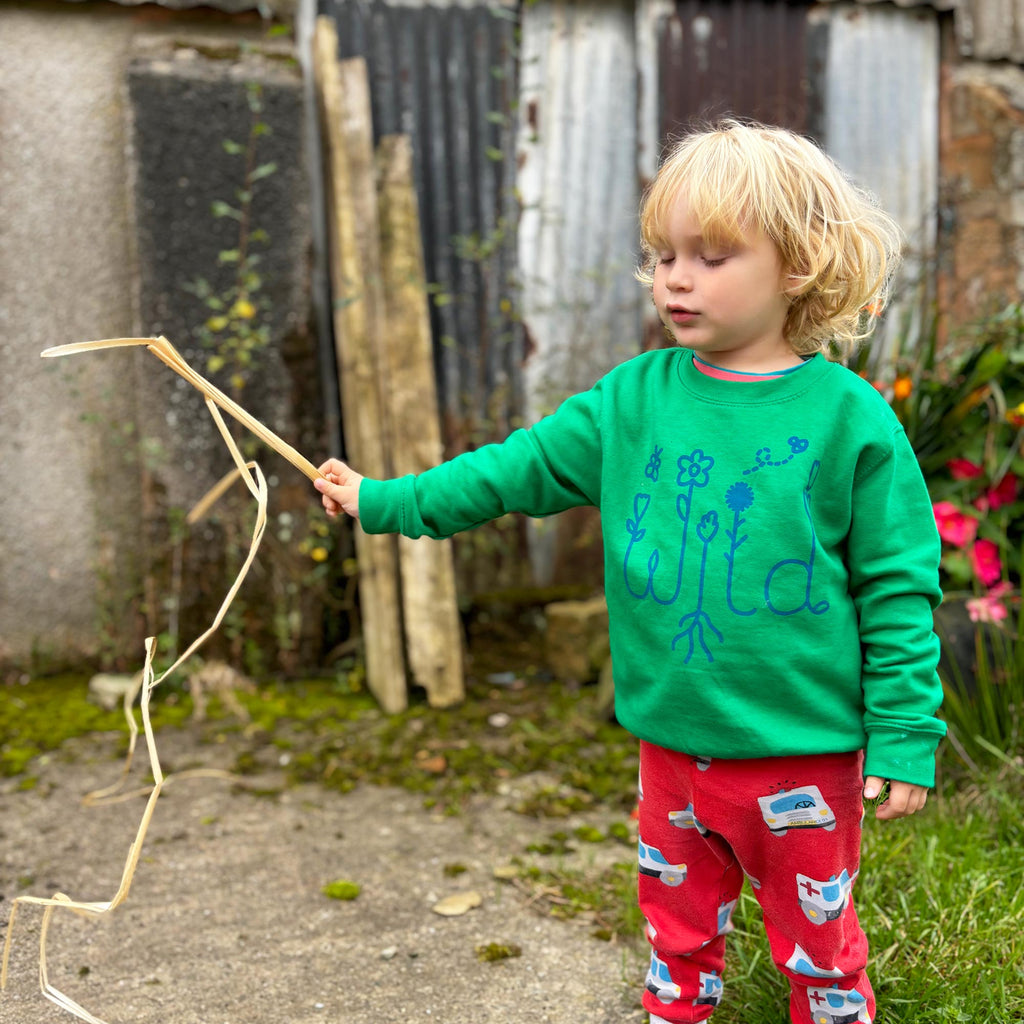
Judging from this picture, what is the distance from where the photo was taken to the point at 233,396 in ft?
11.5

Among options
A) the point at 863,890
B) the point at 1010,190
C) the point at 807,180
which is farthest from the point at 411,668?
the point at 1010,190

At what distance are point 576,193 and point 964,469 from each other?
198cm

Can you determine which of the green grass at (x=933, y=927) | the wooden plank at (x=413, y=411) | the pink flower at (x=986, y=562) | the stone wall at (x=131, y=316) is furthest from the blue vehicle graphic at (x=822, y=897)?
the stone wall at (x=131, y=316)

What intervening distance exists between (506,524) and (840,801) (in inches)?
109

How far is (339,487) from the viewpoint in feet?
5.51

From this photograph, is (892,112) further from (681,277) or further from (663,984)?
(663,984)

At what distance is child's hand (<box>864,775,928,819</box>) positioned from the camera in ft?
4.77

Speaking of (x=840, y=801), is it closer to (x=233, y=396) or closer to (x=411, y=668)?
(x=411, y=668)

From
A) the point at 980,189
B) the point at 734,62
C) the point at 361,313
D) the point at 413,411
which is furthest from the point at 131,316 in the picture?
the point at 980,189

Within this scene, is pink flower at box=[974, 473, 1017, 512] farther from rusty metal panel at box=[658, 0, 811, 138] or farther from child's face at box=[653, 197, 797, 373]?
rusty metal panel at box=[658, 0, 811, 138]

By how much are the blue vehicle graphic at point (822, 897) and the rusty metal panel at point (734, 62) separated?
10.6 ft

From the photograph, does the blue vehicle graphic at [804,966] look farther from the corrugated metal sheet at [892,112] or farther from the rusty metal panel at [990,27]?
the rusty metal panel at [990,27]

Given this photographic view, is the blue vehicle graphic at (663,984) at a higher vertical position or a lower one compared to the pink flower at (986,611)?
lower

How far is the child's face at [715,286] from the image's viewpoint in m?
1.46
